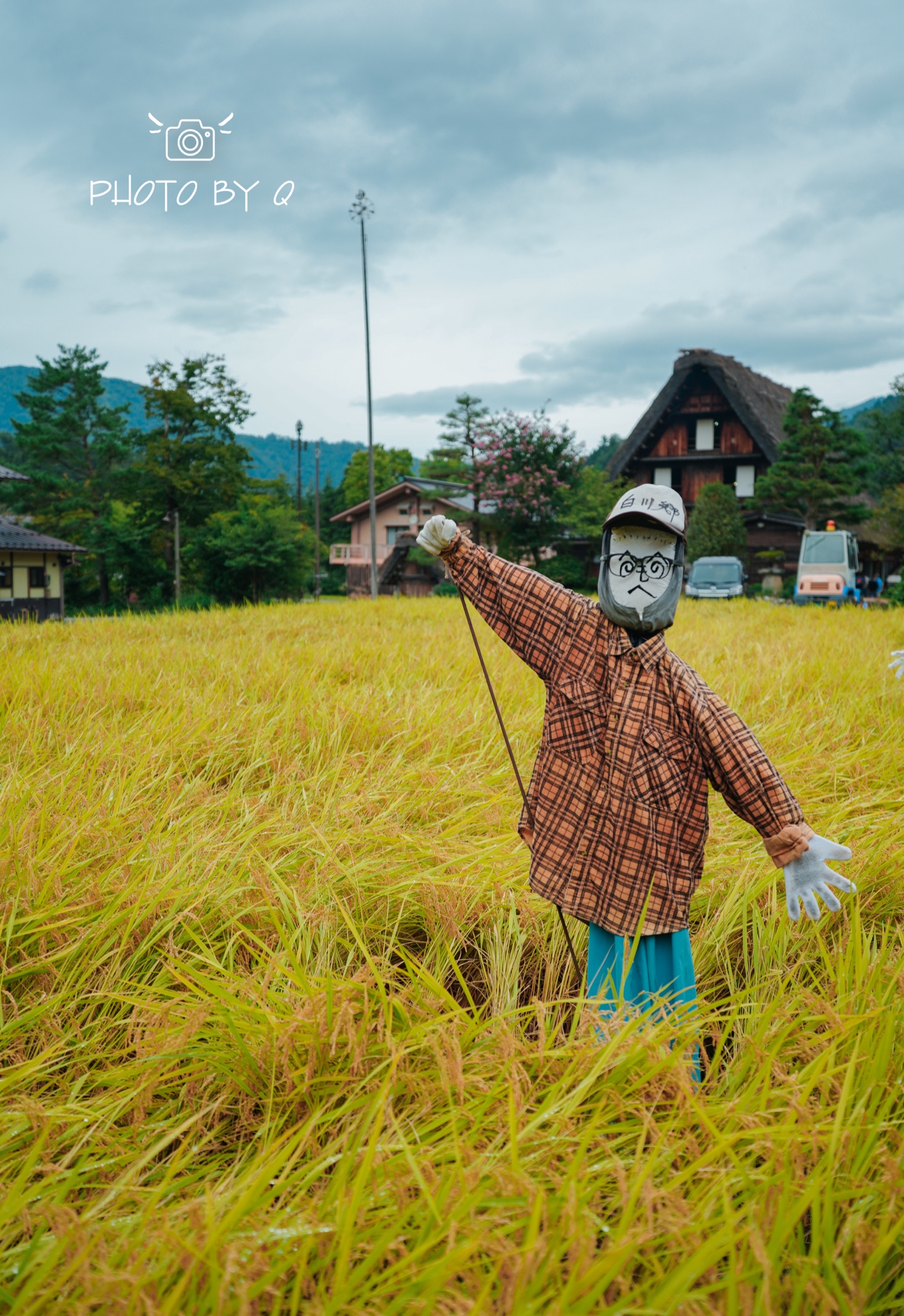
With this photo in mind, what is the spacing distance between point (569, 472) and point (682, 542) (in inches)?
906

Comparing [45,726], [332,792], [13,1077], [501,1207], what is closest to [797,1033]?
[501,1207]

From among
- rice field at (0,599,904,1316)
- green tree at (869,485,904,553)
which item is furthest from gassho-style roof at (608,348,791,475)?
rice field at (0,599,904,1316)

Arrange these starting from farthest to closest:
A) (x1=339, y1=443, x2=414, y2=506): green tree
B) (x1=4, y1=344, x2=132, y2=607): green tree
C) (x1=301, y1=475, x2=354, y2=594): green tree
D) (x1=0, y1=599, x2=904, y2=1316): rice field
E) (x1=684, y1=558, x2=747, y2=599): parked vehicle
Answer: (x1=339, y1=443, x2=414, y2=506): green tree < (x1=301, y1=475, x2=354, y2=594): green tree < (x1=4, y1=344, x2=132, y2=607): green tree < (x1=684, y1=558, x2=747, y2=599): parked vehicle < (x1=0, y1=599, x2=904, y2=1316): rice field

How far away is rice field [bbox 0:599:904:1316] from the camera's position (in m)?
1.12

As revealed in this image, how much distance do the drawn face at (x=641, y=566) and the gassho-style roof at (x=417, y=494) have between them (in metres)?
28.7

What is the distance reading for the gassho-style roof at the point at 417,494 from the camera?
103 ft

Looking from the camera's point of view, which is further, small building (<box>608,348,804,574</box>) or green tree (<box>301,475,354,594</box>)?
green tree (<box>301,475,354,594</box>)

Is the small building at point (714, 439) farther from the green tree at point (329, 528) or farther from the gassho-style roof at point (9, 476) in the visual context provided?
the green tree at point (329, 528)

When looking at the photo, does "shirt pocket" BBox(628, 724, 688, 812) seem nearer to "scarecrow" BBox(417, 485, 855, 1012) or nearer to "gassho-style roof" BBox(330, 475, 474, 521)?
"scarecrow" BBox(417, 485, 855, 1012)

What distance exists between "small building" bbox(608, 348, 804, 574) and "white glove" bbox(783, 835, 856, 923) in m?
24.3

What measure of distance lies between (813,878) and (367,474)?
4553cm

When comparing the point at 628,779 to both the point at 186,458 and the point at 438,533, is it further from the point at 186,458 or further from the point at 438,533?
the point at 186,458

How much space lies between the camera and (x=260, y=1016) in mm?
1617

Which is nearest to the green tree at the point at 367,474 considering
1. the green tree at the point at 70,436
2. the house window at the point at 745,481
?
the green tree at the point at 70,436
